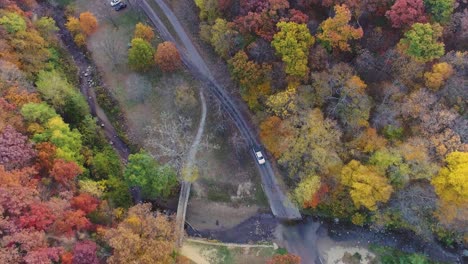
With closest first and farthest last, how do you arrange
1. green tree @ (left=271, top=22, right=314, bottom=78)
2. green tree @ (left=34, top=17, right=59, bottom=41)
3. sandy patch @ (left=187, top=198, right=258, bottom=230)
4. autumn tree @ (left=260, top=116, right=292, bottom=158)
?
green tree @ (left=271, top=22, right=314, bottom=78), autumn tree @ (left=260, top=116, right=292, bottom=158), sandy patch @ (left=187, top=198, right=258, bottom=230), green tree @ (left=34, top=17, right=59, bottom=41)

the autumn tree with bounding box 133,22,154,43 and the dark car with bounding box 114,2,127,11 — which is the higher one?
the dark car with bounding box 114,2,127,11

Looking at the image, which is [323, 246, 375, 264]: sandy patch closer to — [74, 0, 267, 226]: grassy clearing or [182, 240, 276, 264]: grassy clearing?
[182, 240, 276, 264]: grassy clearing

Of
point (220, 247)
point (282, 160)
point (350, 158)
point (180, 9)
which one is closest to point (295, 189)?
point (282, 160)

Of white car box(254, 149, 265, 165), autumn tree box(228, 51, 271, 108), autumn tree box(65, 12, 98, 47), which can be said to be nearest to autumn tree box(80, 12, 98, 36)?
autumn tree box(65, 12, 98, 47)

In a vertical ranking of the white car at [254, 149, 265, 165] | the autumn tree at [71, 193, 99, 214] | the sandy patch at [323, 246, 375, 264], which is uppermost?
the autumn tree at [71, 193, 99, 214]

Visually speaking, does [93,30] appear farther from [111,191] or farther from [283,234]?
[283,234]

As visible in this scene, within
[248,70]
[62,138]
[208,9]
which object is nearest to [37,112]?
[62,138]

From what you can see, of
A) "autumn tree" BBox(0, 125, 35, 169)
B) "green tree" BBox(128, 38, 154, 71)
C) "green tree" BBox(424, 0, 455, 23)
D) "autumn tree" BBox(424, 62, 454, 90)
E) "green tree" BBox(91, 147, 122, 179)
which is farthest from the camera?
"green tree" BBox(128, 38, 154, 71)
